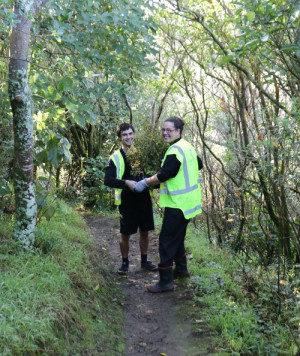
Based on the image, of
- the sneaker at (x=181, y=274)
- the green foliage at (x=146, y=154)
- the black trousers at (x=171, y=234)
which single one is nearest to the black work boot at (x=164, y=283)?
the black trousers at (x=171, y=234)

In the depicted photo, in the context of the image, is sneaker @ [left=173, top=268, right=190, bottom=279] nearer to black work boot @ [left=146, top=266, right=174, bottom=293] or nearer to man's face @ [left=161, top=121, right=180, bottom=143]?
black work boot @ [left=146, top=266, right=174, bottom=293]

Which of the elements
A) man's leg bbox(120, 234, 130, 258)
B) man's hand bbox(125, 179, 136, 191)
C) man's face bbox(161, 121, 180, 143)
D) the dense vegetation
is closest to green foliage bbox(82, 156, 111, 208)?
the dense vegetation

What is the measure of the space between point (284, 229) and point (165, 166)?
6.71 feet

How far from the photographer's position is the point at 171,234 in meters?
4.36

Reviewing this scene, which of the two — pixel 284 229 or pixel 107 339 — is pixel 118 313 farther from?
pixel 284 229

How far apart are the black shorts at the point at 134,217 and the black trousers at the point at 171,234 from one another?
72 cm

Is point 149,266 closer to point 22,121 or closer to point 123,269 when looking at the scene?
point 123,269

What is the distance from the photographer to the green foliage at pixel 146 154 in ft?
16.1

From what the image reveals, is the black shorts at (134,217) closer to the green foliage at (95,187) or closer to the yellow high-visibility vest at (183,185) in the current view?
the yellow high-visibility vest at (183,185)


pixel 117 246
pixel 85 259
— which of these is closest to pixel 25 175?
pixel 85 259

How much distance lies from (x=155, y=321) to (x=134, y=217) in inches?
60.6

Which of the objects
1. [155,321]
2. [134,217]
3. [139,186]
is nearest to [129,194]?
[134,217]

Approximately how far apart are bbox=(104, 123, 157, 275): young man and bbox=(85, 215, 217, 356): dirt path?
1.47 feet

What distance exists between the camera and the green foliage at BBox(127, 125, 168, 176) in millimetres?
4914
